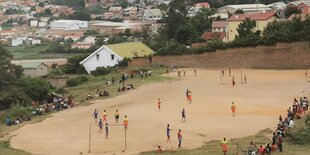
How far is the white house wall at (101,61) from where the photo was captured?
56.5m

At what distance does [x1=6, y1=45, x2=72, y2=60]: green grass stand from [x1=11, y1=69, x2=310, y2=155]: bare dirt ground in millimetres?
47030

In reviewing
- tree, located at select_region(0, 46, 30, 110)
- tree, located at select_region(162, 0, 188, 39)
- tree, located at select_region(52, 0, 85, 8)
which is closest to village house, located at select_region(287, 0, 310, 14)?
tree, located at select_region(162, 0, 188, 39)

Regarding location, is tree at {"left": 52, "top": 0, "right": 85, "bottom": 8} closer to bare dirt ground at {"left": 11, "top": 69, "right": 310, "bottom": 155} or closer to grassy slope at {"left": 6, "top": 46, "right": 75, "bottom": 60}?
grassy slope at {"left": 6, "top": 46, "right": 75, "bottom": 60}

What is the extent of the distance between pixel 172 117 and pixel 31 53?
68464mm

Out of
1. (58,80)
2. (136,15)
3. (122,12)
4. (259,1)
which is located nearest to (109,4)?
(122,12)

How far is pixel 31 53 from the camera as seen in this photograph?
9644 centimetres

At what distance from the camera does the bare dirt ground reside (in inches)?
1040

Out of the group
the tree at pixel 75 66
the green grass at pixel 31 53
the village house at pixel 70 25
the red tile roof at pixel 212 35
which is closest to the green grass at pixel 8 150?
the tree at pixel 75 66

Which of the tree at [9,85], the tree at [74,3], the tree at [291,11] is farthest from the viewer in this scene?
the tree at [74,3]

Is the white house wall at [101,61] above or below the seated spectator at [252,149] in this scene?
above

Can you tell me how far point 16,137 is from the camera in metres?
28.8

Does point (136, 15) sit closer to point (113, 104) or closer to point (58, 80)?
point (58, 80)

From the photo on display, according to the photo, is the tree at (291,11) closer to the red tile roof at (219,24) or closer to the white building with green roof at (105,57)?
the red tile roof at (219,24)

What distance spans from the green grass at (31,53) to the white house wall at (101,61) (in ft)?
93.7
